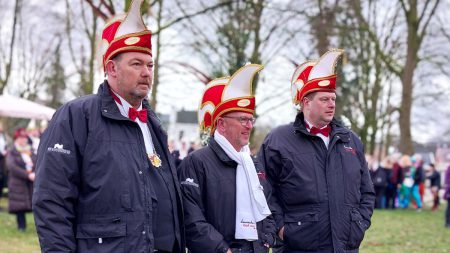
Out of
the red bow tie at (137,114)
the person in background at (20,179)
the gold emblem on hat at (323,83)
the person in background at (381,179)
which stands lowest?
the person in background at (381,179)

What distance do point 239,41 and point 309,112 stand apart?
2008 cm

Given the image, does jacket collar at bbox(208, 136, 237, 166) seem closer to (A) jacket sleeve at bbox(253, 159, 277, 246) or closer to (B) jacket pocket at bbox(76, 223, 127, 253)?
(A) jacket sleeve at bbox(253, 159, 277, 246)

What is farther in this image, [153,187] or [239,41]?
[239,41]

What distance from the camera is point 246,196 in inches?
195

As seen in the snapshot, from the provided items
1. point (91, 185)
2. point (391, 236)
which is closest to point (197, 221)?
point (91, 185)

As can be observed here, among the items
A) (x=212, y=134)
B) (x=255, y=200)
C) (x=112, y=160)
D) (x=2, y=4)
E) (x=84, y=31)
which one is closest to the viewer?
(x=112, y=160)

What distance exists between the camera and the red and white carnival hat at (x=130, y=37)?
13.4ft

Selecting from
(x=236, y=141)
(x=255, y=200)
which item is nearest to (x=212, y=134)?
(x=236, y=141)

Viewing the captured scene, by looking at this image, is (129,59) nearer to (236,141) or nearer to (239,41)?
(236,141)

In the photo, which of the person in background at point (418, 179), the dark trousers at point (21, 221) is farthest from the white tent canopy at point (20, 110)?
the person in background at point (418, 179)

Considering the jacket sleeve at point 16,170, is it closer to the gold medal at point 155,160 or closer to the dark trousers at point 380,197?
the gold medal at point 155,160

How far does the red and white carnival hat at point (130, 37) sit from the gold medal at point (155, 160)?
25.0 inches

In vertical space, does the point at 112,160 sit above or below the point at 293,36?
below

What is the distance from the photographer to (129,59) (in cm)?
407
